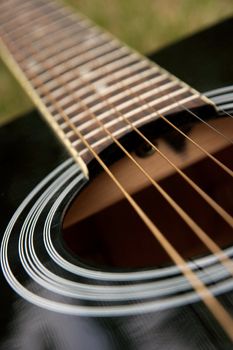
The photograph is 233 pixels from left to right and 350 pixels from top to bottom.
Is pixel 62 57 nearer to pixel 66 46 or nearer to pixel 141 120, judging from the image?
pixel 66 46

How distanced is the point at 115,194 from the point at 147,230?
0.08 m

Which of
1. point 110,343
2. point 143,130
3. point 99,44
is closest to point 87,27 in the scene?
point 99,44

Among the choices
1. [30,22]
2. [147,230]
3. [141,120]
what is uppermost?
[30,22]

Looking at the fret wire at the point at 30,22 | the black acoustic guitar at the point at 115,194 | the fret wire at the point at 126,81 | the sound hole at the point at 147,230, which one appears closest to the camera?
the black acoustic guitar at the point at 115,194

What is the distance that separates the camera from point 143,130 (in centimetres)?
70

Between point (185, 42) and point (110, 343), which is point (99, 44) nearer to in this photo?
point (185, 42)

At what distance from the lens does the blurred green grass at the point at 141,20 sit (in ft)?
3.79

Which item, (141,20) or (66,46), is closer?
(66,46)

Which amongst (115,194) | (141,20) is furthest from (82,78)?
(141,20)

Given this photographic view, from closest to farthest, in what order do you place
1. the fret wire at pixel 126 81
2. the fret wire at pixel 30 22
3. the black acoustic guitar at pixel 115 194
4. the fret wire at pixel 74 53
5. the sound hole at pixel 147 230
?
the black acoustic guitar at pixel 115 194 → the sound hole at pixel 147 230 → the fret wire at pixel 126 81 → the fret wire at pixel 74 53 → the fret wire at pixel 30 22

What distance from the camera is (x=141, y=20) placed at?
4.00ft

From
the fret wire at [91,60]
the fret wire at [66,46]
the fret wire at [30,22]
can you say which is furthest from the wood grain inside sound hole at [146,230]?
the fret wire at [30,22]

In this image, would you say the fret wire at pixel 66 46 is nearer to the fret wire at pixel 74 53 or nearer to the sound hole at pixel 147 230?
the fret wire at pixel 74 53

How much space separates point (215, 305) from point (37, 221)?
30cm
